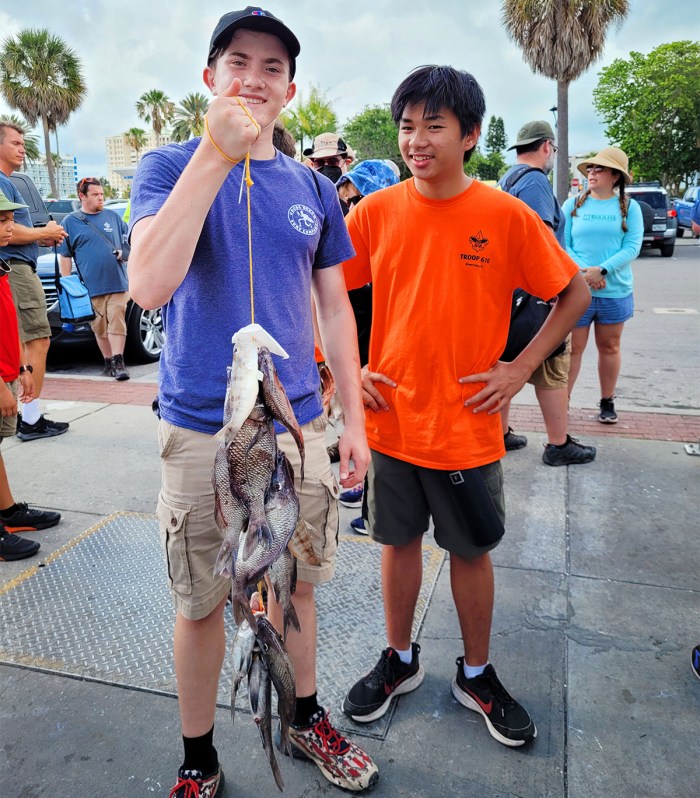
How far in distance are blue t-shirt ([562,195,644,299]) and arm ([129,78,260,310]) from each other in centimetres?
447

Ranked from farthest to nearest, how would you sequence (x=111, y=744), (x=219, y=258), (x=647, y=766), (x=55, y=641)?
(x=55, y=641) < (x=111, y=744) < (x=647, y=766) < (x=219, y=258)

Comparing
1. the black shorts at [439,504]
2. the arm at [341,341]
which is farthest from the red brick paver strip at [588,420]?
the arm at [341,341]

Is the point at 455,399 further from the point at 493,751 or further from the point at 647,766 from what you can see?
the point at 647,766

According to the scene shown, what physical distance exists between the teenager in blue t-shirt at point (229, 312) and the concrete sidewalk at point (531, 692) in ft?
0.93

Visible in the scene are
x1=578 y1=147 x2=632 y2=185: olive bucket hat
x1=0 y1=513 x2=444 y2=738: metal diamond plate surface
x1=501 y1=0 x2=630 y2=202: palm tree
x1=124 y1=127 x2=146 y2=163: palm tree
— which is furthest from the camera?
x1=124 y1=127 x2=146 y2=163: palm tree

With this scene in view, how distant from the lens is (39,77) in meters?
37.6

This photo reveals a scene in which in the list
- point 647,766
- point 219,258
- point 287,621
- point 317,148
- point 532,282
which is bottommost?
point 647,766

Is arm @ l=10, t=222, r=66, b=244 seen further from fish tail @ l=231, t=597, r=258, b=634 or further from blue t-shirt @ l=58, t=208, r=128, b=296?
fish tail @ l=231, t=597, r=258, b=634

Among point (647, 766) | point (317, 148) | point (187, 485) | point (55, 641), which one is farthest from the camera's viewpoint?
point (317, 148)

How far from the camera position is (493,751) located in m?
2.26

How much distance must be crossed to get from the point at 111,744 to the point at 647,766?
181cm

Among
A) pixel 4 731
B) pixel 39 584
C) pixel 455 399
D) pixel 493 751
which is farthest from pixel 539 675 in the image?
pixel 39 584

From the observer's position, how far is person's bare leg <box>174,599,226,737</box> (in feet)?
6.24

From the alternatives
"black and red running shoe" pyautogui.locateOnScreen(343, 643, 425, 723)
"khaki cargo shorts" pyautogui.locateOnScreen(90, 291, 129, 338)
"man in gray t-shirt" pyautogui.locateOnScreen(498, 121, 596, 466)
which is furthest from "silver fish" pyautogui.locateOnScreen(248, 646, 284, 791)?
"khaki cargo shorts" pyautogui.locateOnScreen(90, 291, 129, 338)
